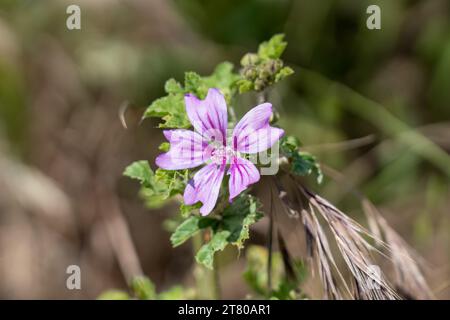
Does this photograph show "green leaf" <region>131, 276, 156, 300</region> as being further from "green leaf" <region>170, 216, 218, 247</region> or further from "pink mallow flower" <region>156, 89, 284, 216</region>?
"pink mallow flower" <region>156, 89, 284, 216</region>

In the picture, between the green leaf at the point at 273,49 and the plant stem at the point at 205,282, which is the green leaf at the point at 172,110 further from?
the plant stem at the point at 205,282

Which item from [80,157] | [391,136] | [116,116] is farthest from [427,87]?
[80,157]

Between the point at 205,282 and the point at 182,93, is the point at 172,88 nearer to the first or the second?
the point at 182,93

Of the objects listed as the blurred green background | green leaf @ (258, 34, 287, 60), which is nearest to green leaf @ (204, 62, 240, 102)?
green leaf @ (258, 34, 287, 60)

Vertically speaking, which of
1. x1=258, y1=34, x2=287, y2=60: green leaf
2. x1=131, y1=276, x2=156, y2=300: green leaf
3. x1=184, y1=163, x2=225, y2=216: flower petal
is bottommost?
x1=131, y1=276, x2=156, y2=300: green leaf

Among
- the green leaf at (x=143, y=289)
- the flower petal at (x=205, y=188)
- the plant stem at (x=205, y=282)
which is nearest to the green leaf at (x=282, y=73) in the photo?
the flower petal at (x=205, y=188)
